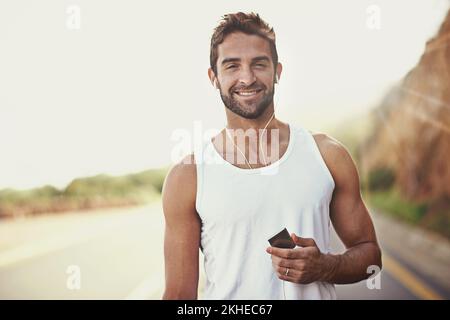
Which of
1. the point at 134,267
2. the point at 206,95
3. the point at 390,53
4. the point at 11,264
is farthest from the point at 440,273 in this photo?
the point at 11,264

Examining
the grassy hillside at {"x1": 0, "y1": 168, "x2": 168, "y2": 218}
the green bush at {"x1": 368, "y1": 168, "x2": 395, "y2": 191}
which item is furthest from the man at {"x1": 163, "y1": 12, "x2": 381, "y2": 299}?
the green bush at {"x1": 368, "y1": 168, "x2": 395, "y2": 191}

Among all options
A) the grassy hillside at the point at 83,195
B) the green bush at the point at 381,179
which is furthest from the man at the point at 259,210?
the green bush at the point at 381,179

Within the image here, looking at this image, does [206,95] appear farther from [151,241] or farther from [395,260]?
[395,260]

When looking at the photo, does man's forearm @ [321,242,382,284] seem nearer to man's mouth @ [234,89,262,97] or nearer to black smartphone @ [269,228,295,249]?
black smartphone @ [269,228,295,249]

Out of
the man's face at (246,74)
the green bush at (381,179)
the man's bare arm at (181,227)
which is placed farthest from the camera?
the green bush at (381,179)

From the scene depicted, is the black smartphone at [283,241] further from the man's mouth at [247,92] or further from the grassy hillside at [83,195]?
the grassy hillside at [83,195]

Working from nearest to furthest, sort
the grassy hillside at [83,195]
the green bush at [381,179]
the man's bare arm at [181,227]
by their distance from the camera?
the man's bare arm at [181,227], the grassy hillside at [83,195], the green bush at [381,179]

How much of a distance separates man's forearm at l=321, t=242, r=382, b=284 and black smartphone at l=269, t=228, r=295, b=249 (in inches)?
7.0

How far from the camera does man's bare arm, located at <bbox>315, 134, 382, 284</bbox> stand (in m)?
2.74

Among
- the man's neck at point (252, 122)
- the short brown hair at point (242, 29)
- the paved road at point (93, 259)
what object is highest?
the short brown hair at point (242, 29)

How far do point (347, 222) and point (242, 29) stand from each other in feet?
3.08

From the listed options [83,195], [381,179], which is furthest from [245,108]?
[381,179]

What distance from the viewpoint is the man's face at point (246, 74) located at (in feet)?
9.27

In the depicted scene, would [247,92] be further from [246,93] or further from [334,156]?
[334,156]
